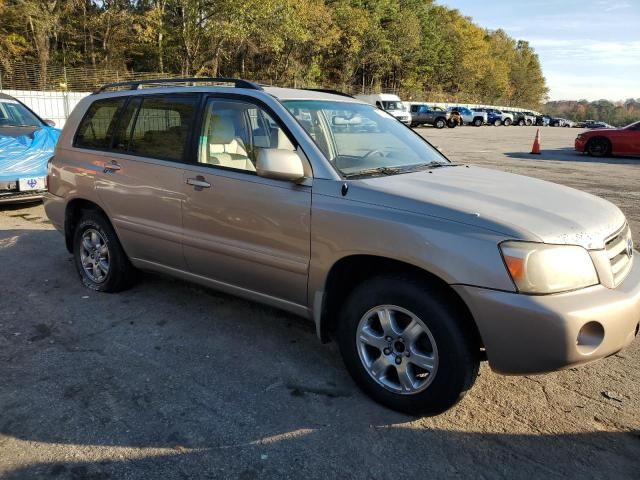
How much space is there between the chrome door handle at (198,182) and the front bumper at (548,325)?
1.89 m

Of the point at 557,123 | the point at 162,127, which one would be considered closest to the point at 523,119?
the point at 557,123

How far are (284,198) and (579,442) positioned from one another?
2.07m

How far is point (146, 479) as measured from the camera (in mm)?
2381

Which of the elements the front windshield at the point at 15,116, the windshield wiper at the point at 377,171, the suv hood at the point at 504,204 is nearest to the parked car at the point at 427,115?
the front windshield at the point at 15,116

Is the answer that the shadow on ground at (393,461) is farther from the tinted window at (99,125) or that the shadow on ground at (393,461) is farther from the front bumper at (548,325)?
the tinted window at (99,125)

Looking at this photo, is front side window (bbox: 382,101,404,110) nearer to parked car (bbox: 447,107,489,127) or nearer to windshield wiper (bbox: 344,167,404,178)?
parked car (bbox: 447,107,489,127)

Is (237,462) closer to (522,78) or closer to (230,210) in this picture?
(230,210)

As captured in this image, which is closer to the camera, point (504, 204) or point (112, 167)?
point (504, 204)

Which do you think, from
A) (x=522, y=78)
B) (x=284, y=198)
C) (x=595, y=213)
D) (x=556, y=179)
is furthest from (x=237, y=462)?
(x=522, y=78)

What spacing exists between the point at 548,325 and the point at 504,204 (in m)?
0.74

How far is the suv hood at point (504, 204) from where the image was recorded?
8.52ft

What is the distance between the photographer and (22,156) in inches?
306

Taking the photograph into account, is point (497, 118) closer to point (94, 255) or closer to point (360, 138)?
point (360, 138)

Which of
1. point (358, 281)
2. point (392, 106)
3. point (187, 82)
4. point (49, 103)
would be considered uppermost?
point (392, 106)
